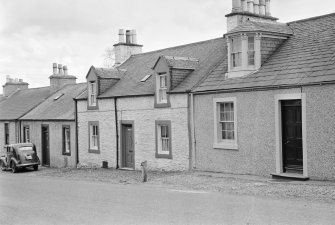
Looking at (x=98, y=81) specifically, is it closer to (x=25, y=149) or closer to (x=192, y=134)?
(x=25, y=149)

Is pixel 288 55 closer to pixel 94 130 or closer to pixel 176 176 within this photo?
pixel 176 176

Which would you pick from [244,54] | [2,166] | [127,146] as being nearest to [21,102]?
[2,166]

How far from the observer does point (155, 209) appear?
11.7 metres

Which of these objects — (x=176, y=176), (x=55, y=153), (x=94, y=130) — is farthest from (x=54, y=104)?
(x=176, y=176)

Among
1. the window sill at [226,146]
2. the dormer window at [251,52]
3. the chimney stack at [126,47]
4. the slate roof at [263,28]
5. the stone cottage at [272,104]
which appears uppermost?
the chimney stack at [126,47]

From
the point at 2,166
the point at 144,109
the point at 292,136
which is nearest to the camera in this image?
the point at 292,136

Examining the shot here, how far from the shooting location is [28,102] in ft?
128

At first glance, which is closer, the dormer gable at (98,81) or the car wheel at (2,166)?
the dormer gable at (98,81)

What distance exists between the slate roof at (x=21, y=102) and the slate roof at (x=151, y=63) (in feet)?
36.9

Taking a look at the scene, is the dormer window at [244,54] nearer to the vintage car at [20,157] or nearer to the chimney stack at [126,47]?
the chimney stack at [126,47]

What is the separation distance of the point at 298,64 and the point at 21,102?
29453 mm

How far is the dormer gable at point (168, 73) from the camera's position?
A: 21.4m

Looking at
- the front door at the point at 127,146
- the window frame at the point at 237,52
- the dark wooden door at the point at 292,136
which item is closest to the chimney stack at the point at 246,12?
the window frame at the point at 237,52

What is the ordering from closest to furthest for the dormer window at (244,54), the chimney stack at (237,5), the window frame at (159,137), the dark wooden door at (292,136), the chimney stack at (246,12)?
the dark wooden door at (292,136) < the dormer window at (244,54) < the window frame at (159,137) < the chimney stack at (246,12) < the chimney stack at (237,5)
